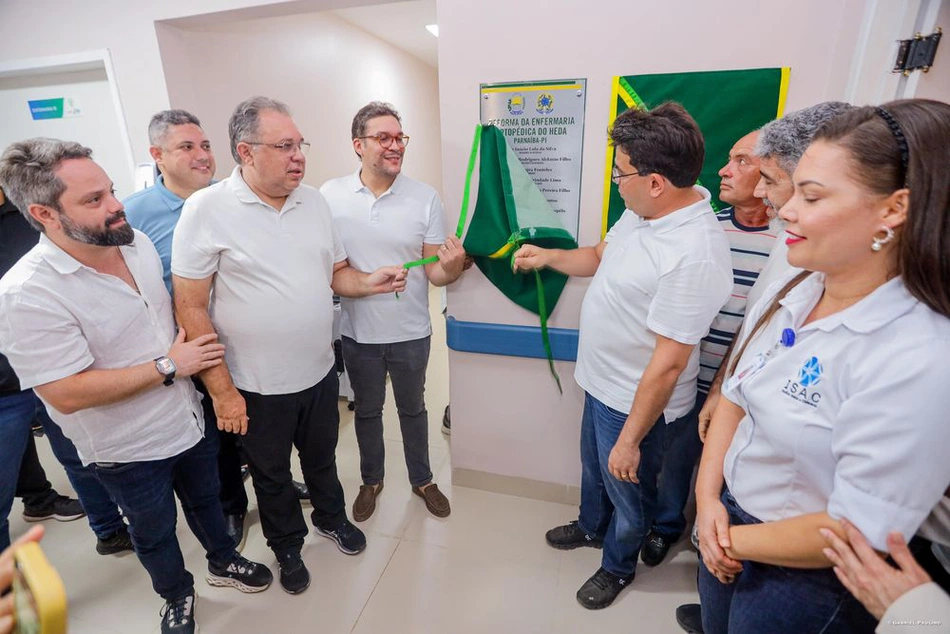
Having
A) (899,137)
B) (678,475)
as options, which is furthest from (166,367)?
(678,475)

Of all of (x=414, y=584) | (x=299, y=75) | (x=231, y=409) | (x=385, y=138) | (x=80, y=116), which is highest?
(x=299, y=75)

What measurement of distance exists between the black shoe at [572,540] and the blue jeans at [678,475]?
0.27 m

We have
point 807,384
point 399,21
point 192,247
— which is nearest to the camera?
point 807,384

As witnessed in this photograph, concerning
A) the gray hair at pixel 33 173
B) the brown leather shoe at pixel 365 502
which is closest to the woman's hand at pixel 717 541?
the brown leather shoe at pixel 365 502

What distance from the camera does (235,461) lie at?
6.79 ft

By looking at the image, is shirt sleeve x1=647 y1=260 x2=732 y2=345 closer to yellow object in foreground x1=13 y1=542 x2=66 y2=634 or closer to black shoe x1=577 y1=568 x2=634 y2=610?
black shoe x1=577 y1=568 x2=634 y2=610

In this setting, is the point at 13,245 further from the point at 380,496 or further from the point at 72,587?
the point at 380,496

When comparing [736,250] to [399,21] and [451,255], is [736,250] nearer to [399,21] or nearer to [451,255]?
[451,255]

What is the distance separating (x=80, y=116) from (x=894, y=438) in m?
4.43

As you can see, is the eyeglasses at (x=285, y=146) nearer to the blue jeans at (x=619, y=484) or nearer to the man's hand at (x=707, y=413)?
the blue jeans at (x=619, y=484)

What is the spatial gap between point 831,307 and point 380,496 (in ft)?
6.74

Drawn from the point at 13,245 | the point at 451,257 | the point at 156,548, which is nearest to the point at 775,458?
the point at 451,257

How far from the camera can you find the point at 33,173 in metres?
1.22

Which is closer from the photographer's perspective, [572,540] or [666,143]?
[666,143]
